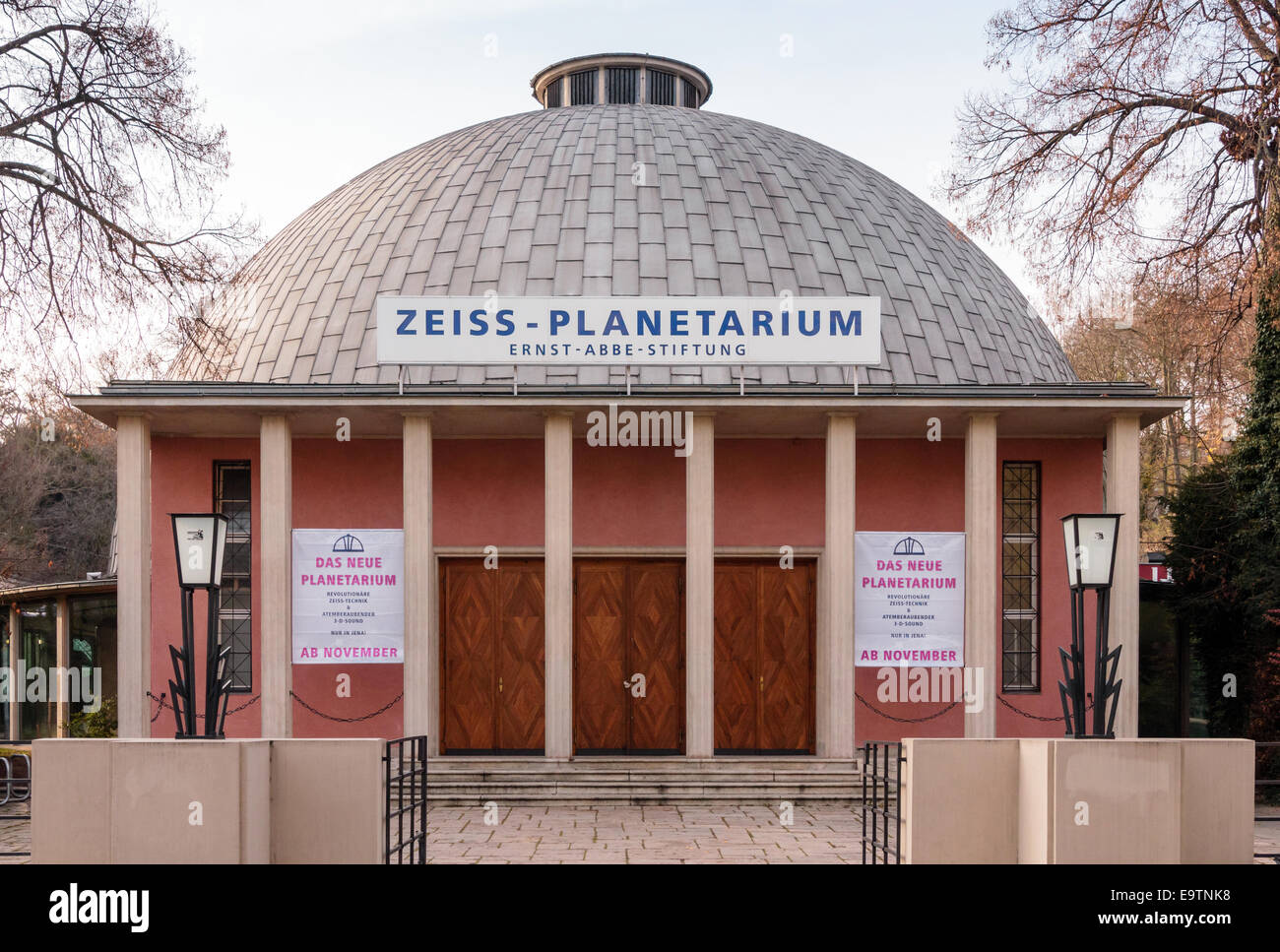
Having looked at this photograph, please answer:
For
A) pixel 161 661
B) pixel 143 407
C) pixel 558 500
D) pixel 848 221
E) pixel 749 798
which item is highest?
pixel 848 221

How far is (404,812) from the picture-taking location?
10.5m

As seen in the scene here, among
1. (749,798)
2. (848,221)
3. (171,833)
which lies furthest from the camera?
(848,221)

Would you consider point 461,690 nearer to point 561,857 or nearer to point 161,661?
point 161,661

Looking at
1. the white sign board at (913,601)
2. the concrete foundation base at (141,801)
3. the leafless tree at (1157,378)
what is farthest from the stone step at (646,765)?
the leafless tree at (1157,378)

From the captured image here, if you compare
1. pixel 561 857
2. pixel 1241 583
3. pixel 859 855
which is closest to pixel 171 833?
pixel 561 857

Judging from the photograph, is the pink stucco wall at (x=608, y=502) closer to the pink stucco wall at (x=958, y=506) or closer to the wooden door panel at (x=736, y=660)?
the pink stucco wall at (x=958, y=506)

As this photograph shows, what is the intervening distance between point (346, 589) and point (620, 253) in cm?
771

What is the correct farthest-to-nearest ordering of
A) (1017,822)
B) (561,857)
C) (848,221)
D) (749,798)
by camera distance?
(848,221) → (749,798) → (561,857) → (1017,822)

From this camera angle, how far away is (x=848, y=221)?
70.4 feet

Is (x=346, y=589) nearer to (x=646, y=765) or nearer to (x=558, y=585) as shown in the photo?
(x=558, y=585)

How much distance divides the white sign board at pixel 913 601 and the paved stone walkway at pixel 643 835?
2.70 m

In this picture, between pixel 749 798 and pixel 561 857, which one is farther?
pixel 749 798

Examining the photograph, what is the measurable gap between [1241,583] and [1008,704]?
4.48 metres

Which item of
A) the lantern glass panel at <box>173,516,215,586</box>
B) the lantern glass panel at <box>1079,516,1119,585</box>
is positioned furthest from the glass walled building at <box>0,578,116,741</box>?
the lantern glass panel at <box>1079,516,1119,585</box>
